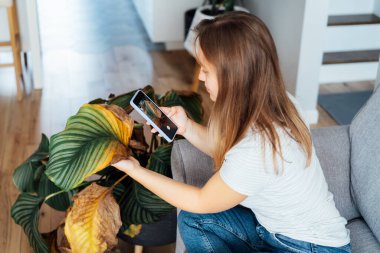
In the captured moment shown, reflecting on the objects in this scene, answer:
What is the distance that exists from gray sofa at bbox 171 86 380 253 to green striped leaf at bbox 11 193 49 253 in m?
0.47

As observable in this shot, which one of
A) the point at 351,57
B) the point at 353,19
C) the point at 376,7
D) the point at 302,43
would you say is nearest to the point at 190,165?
the point at 302,43

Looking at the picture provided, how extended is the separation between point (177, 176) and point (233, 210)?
0.61 feet

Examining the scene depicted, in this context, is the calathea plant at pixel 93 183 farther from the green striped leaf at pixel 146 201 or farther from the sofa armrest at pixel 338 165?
the sofa armrest at pixel 338 165

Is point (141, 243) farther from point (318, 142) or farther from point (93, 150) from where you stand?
point (318, 142)

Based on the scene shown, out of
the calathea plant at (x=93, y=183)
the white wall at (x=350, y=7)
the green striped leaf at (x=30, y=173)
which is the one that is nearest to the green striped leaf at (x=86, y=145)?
the calathea plant at (x=93, y=183)

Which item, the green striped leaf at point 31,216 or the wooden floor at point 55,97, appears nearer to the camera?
the green striped leaf at point 31,216

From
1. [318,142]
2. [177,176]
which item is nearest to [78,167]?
[177,176]

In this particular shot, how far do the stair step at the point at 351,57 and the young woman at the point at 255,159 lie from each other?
218 cm

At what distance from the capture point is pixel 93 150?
158 cm

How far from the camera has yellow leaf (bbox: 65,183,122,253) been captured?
168 cm

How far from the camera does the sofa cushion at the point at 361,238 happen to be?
1644 millimetres

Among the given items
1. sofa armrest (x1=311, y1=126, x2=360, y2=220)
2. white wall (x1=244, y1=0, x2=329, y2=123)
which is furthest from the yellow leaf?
white wall (x1=244, y1=0, x2=329, y2=123)

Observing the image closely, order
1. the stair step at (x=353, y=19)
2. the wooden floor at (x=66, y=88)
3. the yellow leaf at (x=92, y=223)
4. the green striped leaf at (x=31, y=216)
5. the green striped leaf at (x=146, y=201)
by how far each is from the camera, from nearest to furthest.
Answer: the yellow leaf at (x=92, y=223) < the green striped leaf at (x=146, y=201) < the green striped leaf at (x=31, y=216) < the wooden floor at (x=66, y=88) < the stair step at (x=353, y=19)

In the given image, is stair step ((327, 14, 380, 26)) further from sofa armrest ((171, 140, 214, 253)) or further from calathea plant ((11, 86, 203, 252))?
sofa armrest ((171, 140, 214, 253))
